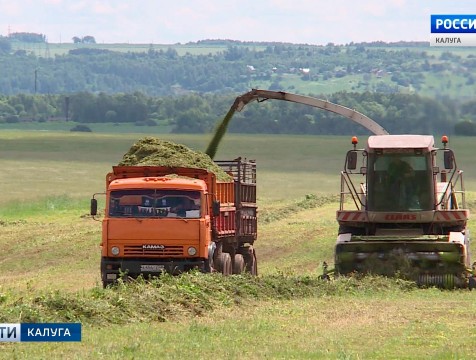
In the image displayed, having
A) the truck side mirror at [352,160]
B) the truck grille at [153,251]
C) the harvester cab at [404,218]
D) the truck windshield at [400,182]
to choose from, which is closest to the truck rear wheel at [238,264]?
the harvester cab at [404,218]

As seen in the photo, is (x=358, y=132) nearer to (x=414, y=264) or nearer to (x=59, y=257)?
(x=59, y=257)

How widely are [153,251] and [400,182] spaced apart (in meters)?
5.68

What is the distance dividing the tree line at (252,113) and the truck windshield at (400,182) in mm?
7854

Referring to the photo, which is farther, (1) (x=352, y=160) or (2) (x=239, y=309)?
(1) (x=352, y=160)

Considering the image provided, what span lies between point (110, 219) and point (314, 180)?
55115 mm

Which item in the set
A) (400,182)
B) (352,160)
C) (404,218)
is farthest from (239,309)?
(400,182)

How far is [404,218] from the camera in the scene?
26.4 metres

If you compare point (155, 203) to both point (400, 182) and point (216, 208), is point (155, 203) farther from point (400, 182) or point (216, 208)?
point (400, 182)

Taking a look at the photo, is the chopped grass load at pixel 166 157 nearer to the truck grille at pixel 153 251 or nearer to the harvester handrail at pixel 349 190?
the truck grille at pixel 153 251

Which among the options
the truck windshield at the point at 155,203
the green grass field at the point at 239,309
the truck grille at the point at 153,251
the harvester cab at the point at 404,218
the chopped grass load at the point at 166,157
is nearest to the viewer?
the green grass field at the point at 239,309

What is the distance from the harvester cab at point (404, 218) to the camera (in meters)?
25.0

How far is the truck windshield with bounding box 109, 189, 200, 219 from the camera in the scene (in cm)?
2489

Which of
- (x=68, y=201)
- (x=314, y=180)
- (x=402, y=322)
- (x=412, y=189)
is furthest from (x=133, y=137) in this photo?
(x=402, y=322)

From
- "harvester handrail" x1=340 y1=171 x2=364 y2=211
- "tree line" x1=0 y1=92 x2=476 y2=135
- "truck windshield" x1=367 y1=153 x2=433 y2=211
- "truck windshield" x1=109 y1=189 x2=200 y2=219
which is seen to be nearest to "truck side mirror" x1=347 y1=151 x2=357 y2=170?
"harvester handrail" x1=340 y1=171 x2=364 y2=211
